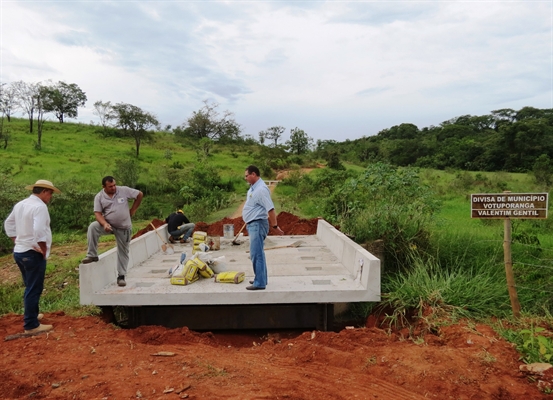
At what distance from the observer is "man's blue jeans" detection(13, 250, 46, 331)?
5102 mm

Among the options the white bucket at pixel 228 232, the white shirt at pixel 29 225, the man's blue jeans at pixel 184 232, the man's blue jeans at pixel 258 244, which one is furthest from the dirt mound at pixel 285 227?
the white shirt at pixel 29 225

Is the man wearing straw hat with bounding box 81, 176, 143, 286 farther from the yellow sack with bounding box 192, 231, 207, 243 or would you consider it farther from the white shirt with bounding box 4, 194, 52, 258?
the yellow sack with bounding box 192, 231, 207, 243

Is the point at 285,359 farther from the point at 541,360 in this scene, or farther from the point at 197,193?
the point at 197,193

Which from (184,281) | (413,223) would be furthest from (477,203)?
(184,281)

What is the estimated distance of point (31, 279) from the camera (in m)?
5.19

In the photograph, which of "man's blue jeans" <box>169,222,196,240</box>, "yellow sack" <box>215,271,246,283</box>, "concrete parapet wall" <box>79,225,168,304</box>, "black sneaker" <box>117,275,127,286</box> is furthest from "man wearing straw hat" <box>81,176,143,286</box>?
"man's blue jeans" <box>169,222,196,240</box>

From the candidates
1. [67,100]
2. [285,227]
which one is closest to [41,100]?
[67,100]

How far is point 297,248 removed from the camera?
946cm

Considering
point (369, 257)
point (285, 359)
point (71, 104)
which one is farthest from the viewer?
point (71, 104)

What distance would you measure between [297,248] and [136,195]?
395 cm

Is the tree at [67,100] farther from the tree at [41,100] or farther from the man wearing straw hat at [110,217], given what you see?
the man wearing straw hat at [110,217]

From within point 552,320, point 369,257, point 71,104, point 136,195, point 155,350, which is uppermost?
point 71,104

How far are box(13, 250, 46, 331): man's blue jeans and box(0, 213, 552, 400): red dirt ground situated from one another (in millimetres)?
276

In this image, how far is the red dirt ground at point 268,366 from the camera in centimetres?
385
